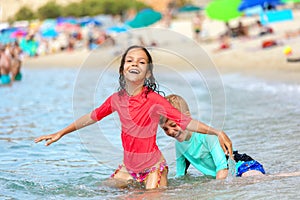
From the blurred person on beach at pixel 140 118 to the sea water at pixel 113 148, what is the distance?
0.19 m

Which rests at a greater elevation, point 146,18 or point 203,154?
point 146,18

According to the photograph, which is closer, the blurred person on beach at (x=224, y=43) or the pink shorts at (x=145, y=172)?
the pink shorts at (x=145, y=172)

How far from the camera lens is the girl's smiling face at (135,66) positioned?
466 centimetres

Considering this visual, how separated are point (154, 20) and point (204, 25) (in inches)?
280

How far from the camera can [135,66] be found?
4.66 meters

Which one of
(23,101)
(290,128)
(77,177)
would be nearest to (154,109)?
(77,177)

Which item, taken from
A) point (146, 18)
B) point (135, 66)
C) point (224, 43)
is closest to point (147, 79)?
point (135, 66)

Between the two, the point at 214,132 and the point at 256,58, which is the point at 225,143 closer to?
the point at 214,132

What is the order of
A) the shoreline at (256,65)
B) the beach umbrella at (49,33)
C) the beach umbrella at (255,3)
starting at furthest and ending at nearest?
the beach umbrella at (49,33) → the beach umbrella at (255,3) → the shoreline at (256,65)

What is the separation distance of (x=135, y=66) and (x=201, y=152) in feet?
3.26

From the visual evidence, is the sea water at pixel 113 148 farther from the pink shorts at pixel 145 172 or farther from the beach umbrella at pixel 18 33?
the beach umbrella at pixel 18 33

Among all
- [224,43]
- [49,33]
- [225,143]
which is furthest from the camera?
[49,33]

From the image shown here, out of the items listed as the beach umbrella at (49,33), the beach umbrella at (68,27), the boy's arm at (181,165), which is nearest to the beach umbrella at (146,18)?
the beach umbrella at (49,33)

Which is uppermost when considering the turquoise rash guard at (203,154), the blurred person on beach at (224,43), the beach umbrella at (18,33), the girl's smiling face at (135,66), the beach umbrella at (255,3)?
the beach umbrella at (255,3)
